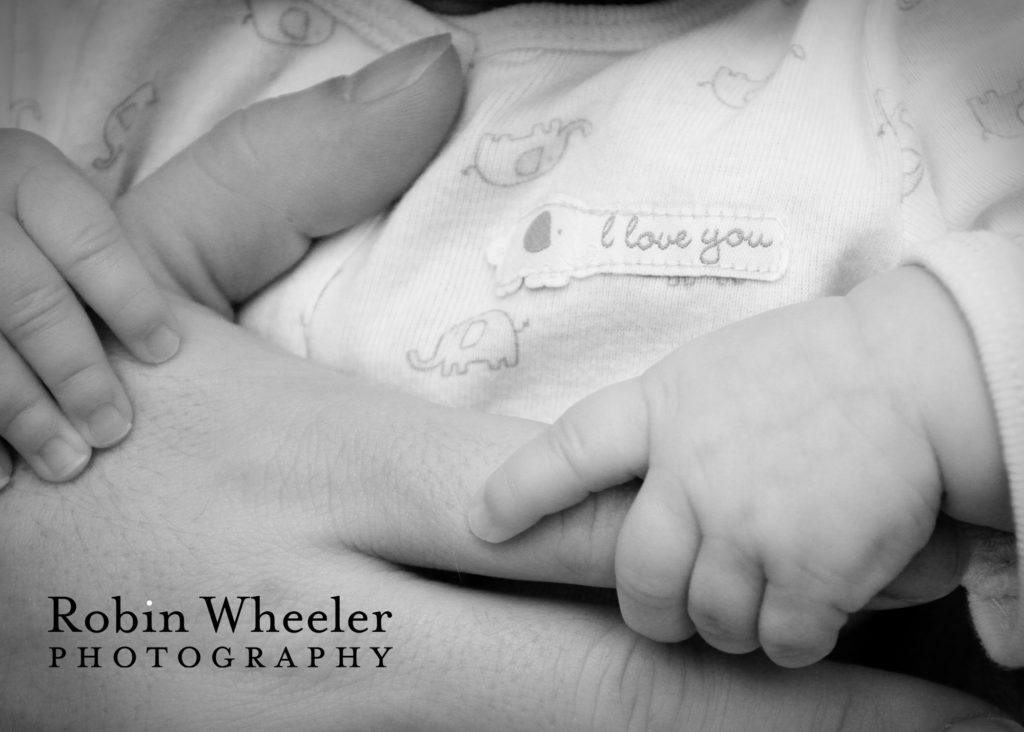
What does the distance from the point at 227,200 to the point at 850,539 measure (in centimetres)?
67

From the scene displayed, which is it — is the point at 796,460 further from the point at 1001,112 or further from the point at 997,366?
the point at 1001,112

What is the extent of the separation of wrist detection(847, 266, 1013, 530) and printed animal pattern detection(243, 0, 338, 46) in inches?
28.3

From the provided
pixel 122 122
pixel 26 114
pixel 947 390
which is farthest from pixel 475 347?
pixel 26 114

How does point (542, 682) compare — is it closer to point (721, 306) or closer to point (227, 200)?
point (721, 306)

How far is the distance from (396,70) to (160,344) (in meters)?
0.35

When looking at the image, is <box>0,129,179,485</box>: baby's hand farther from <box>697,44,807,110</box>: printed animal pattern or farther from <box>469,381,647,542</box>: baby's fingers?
<box>697,44,807,110</box>: printed animal pattern

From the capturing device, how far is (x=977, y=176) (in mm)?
711

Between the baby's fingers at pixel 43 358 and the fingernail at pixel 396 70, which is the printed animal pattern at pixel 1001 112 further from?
the baby's fingers at pixel 43 358

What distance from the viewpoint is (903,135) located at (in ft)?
2.46

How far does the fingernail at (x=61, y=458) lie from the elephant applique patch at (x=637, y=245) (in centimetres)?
41

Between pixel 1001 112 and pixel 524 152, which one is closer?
pixel 1001 112

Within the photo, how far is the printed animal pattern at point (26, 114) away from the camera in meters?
1.05

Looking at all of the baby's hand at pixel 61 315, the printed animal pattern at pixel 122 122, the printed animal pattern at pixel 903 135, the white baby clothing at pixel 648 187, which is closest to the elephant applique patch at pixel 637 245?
the white baby clothing at pixel 648 187

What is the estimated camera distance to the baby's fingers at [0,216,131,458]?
2.37 ft
